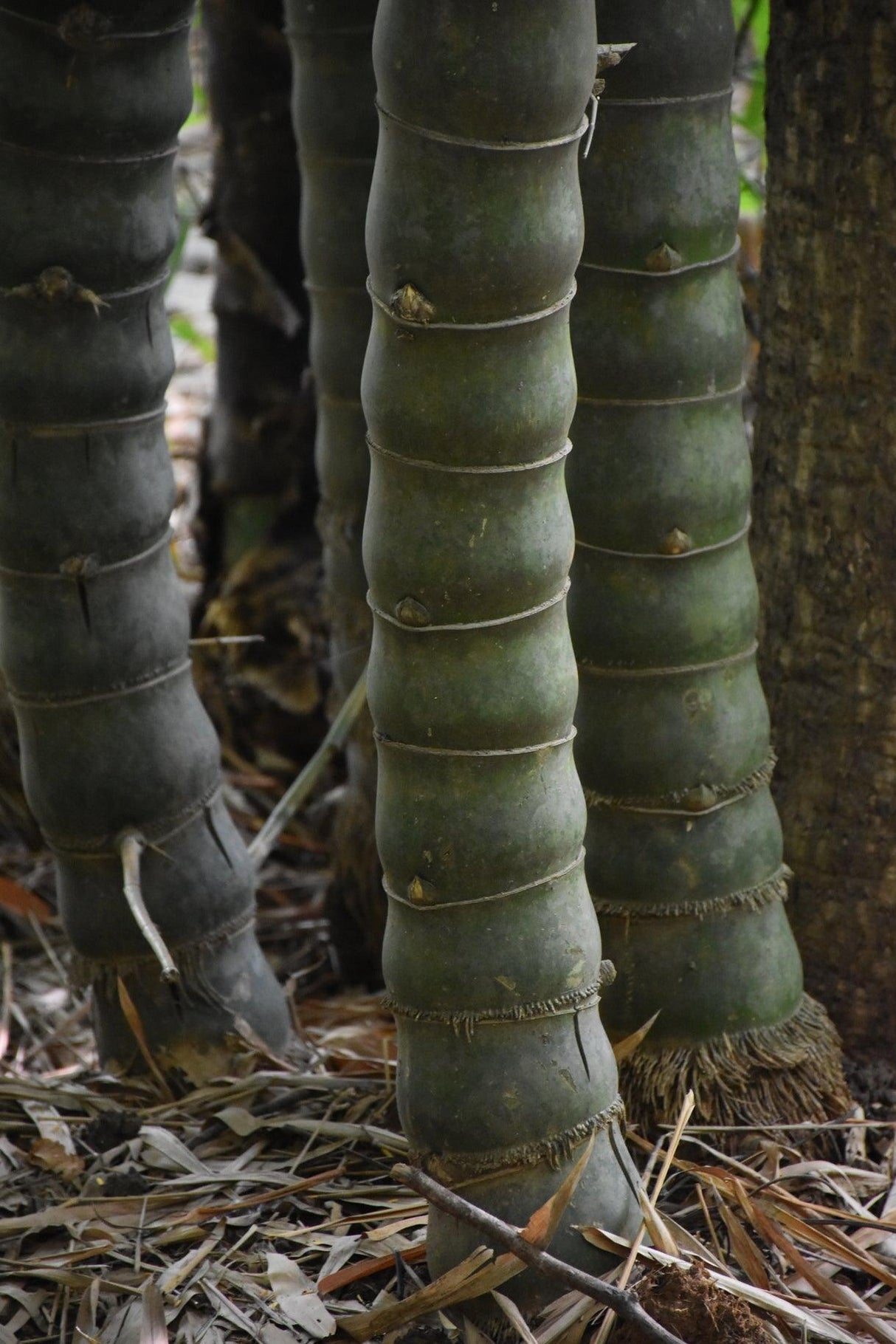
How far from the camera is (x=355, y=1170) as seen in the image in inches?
65.0

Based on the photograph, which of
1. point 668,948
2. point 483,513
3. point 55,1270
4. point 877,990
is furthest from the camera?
point 877,990

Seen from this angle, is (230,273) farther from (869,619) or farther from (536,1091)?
(536,1091)

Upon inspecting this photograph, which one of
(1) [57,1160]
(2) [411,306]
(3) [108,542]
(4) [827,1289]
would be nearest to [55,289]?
(3) [108,542]

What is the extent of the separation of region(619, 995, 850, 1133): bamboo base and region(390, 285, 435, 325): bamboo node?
34.0 inches

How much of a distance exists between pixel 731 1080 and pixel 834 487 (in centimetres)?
66

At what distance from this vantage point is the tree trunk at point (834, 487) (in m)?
1.59

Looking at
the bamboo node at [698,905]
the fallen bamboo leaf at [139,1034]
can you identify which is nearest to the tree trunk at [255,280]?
the fallen bamboo leaf at [139,1034]

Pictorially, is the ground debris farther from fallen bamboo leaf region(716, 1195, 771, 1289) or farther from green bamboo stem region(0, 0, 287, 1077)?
green bamboo stem region(0, 0, 287, 1077)

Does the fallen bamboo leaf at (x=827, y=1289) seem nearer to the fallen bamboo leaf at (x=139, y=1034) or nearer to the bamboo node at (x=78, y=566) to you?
the fallen bamboo leaf at (x=139, y=1034)

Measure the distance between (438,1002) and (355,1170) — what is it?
45 centimetres

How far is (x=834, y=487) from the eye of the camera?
1.69m

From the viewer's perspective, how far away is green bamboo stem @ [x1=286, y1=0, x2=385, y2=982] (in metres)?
1.91

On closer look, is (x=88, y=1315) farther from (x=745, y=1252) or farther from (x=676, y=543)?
(x=676, y=543)

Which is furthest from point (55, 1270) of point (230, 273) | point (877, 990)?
point (230, 273)
